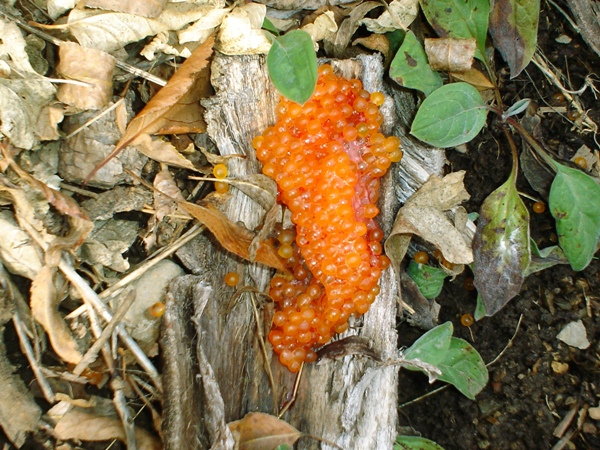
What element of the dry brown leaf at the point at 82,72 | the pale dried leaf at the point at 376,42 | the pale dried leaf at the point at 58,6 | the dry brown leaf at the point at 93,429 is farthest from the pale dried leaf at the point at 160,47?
the dry brown leaf at the point at 93,429

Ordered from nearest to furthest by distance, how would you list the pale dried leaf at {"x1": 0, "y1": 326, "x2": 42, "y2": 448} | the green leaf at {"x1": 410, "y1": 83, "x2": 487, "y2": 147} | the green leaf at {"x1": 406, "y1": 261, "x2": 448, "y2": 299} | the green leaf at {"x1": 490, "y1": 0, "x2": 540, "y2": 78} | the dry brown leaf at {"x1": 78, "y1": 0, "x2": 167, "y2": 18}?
1. the pale dried leaf at {"x1": 0, "y1": 326, "x2": 42, "y2": 448}
2. the dry brown leaf at {"x1": 78, "y1": 0, "x2": 167, "y2": 18}
3. the green leaf at {"x1": 410, "y1": 83, "x2": 487, "y2": 147}
4. the green leaf at {"x1": 490, "y1": 0, "x2": 540, "y2": 78}
5. the green leaf at {"x1": 406, "y1": 261, "x2": 448, "y2": 299}

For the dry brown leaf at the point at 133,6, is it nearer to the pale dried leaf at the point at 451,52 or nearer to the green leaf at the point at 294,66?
the green leaf at the point at 294,66

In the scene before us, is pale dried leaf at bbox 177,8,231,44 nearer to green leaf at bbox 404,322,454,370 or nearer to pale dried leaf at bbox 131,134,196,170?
pale dried leaf at bbox 131,134,196,170

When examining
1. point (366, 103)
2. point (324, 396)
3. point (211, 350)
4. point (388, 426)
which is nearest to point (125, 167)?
point (211, 350)

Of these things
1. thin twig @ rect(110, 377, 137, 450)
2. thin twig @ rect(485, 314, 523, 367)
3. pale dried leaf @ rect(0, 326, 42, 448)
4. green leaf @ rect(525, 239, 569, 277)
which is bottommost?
thin twig @ rect(485, 314, 523, 367)

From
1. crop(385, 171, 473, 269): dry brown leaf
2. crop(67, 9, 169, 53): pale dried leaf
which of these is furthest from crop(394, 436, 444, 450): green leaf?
crop(67, 9, 169, 53): pale dried leaf

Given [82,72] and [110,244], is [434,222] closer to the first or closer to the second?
[110,244]

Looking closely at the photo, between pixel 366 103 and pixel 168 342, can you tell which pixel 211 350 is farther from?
pixel 366 103
